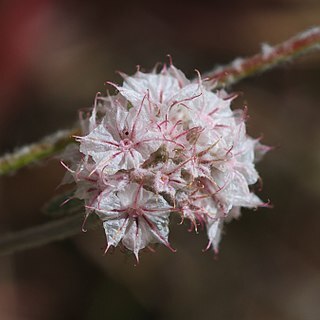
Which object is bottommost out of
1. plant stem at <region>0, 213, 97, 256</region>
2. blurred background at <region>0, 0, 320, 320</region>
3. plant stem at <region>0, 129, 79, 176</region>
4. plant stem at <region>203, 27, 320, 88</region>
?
blurred background at <region>0, 0, 320, 320</region>

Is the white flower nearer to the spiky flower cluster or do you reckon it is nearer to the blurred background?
the spiky flower cluster

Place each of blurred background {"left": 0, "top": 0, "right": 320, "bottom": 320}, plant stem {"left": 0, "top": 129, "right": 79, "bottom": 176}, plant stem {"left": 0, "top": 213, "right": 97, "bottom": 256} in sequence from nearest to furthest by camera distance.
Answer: plant stem {"left": 0, "top": 213, "right": 97, "bottom": 256}, plant stem {"left": 0, "top": 129, "right": 79, "bottom": 176}, blurred background {"left": 0, "top": 0, "right": 320, "bottom": 320}

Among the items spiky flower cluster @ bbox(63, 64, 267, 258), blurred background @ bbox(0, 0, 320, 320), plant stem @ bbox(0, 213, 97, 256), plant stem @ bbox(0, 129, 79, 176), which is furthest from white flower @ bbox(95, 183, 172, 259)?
blurred background @ bbox(0, 0, 320, 320)

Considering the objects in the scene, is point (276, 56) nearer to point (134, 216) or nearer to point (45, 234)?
point (134, 216)

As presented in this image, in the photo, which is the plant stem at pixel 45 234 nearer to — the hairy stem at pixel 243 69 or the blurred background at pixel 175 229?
the hairy stem at pixel 243 69

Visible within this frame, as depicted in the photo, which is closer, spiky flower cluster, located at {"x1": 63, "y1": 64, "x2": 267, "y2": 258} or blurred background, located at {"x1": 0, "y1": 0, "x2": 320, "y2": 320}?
spiky flower cluster, located at {"x1": 63, "y1": 64, "x2": 267, "y2": 258}

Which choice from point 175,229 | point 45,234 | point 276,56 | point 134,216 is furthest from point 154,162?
point 175,229

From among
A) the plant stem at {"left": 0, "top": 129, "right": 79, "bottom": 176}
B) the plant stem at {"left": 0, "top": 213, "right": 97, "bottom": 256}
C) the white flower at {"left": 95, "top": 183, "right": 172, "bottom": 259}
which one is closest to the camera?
the white flower at {"left": 95, "top": 183, "right": 172, "bottom": 259}
